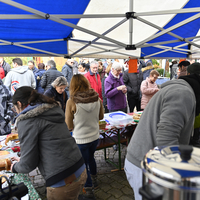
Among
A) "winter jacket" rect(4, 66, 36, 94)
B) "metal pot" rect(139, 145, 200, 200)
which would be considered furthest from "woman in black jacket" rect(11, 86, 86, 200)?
"winter jacket" rect(4, 66, 36, 94)

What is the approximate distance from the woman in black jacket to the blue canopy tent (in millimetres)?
1121

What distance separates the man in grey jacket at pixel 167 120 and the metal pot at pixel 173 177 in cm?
51

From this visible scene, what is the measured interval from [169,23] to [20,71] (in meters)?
3.54

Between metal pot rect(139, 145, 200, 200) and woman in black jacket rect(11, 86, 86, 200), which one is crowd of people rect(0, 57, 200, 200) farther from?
metal pot rect(139, 145, 200, 200)

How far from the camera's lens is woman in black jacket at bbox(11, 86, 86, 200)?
1473 millimetres

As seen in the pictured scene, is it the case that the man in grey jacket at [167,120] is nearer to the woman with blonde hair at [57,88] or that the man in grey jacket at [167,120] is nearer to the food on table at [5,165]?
the food on table at [5,165]

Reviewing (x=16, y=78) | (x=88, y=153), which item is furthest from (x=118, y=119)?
(x=16, y=78)

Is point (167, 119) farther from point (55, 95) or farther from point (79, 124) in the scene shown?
point (55, 95)

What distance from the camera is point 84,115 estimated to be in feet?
8.04

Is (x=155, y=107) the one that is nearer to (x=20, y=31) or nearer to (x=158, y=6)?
(x=158, y=6)

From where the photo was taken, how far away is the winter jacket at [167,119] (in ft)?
Answer: 3.82

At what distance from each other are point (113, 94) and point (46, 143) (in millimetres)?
2914

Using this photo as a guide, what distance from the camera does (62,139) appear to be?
1.60 meters

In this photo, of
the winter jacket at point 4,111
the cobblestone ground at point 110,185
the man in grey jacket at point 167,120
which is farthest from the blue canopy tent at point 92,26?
the cobblestone ground at point 110,185
